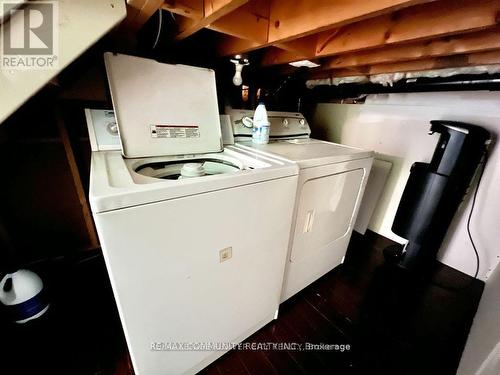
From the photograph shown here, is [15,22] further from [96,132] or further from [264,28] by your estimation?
[264,28]

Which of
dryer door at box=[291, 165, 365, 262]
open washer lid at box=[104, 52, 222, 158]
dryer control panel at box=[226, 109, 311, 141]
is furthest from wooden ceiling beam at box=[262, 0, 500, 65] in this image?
open washer lid at box=[104, 52, 222, 158]

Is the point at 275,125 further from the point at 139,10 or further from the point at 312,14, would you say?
the point at 139,10

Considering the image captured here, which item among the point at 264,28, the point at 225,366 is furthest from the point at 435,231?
the point at 264,28

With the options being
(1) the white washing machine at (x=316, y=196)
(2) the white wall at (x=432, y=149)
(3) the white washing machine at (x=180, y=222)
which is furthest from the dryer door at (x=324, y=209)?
(2) the white wall at (x=432, y=149)

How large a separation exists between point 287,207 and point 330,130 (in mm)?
1974

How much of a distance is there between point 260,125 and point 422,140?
Result: 5.25 feet

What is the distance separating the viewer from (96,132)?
1.09 m

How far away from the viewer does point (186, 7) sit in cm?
84

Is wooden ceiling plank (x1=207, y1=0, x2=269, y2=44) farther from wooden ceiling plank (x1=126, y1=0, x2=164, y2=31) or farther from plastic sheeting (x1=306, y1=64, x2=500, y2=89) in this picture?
plastic sheeting (x1=306, y1=64, x2=500, y2=89)

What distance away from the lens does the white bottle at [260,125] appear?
1457 mm

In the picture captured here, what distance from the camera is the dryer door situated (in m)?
1.19

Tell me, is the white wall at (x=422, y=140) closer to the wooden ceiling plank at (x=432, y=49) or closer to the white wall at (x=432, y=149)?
the white wall at (x=432, y=149)

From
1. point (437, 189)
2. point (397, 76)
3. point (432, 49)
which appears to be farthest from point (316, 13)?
point (437, 189)
